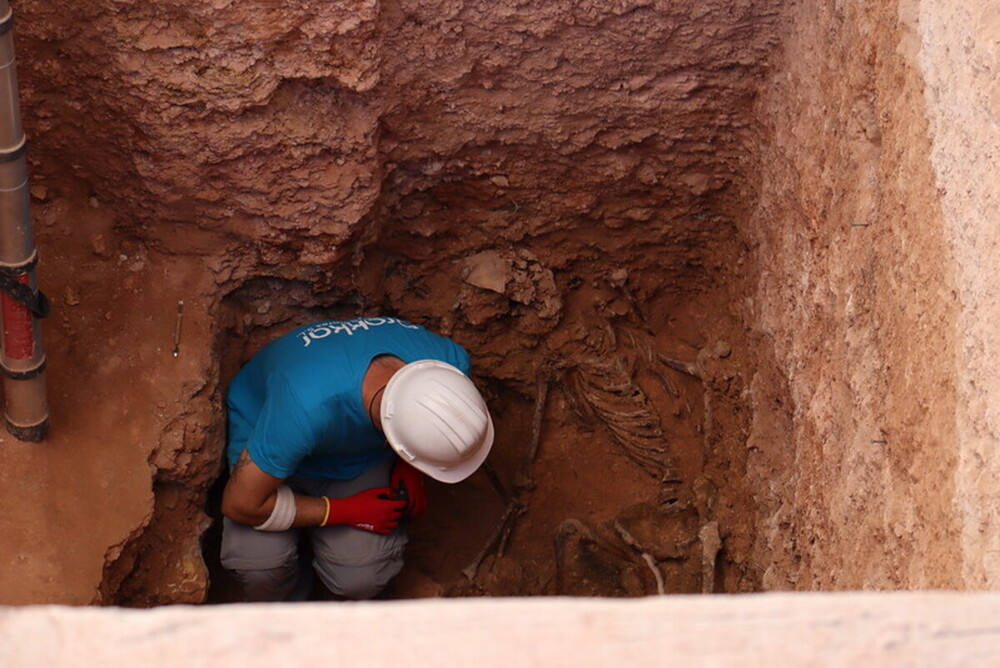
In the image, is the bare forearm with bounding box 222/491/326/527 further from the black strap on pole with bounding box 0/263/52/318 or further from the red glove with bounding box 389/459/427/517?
the black strap on pole with bounding box 0/263/52/318

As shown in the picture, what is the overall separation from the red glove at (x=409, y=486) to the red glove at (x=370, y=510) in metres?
0.04

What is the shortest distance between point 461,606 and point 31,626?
1.45 ft

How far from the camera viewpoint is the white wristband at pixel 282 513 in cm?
302

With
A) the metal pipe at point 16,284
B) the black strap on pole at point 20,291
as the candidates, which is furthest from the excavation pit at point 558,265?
the black strap on pole at point 20,291

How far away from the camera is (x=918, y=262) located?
1.97m

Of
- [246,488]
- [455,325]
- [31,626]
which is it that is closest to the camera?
[31,626]

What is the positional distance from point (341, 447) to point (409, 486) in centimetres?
33

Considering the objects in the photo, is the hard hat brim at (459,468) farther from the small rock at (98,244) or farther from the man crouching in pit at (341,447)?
the small rock at (98,244)

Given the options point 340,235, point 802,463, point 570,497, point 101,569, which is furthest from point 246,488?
point 802,463

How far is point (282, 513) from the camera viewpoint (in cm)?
303

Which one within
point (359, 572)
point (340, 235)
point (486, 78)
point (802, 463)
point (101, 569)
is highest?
point (486, 78)

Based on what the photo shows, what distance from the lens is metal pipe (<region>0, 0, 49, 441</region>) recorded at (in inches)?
85.0

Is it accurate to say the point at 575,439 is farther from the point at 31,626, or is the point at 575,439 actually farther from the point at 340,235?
the point at 31,626

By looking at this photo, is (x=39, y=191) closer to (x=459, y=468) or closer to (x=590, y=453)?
(x=459, y=468)
